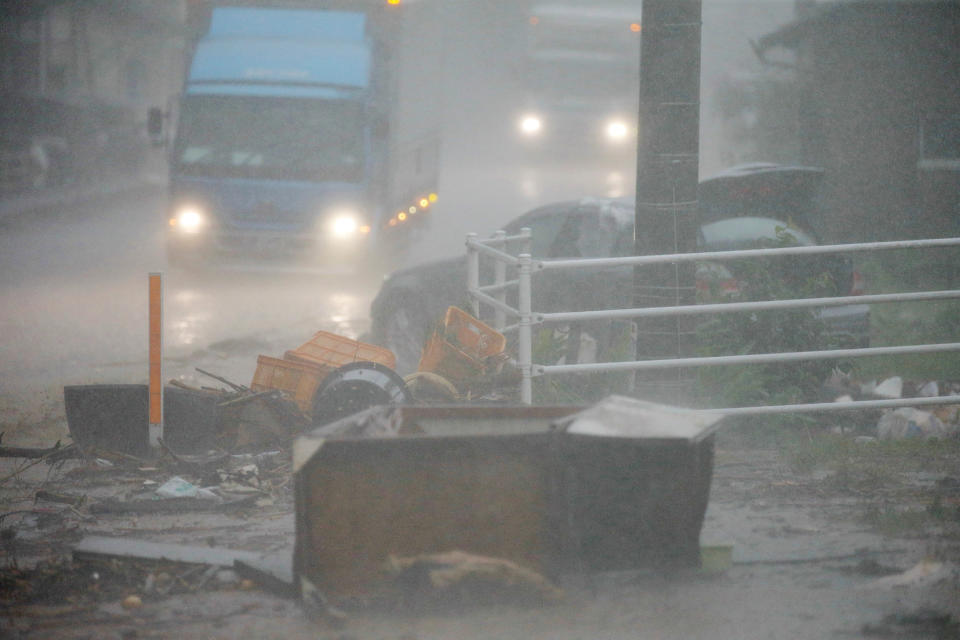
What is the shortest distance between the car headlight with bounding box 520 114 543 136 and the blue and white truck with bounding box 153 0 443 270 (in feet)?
62.8

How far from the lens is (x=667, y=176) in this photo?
6.53 meters

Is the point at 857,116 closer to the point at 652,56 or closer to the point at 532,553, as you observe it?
the point at 652,56

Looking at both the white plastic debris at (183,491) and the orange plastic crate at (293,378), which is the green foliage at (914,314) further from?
the white plastic debris at (183,491)

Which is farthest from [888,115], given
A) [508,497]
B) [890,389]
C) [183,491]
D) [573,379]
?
[508,497]

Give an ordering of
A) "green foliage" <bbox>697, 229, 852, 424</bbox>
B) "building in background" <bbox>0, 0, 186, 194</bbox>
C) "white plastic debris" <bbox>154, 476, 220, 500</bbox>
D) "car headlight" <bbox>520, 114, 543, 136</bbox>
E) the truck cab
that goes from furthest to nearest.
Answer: "car headlight" <bbox>520, 114, 543, 136</bbox>
the truck cab
"building in background" <bbox>0, 0, 186, 194</bbox>
"green foliage" <bbox>697, 229, 852, 424</bbox>
"white plastic debris" <bbox>154, 476, 220, 500</bbox>

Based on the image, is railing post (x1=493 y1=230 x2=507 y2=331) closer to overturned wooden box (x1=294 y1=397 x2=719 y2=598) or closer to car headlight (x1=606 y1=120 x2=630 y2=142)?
overturned wooden box (x1=294 y1=397 x2=719 y2=598)

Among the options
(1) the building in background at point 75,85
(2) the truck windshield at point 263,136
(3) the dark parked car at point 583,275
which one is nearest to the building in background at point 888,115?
(2) the truck windshield at point 263,136

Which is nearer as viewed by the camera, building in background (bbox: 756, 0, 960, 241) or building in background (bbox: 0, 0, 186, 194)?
building in background (bbox: 756, 0, 960, 241)

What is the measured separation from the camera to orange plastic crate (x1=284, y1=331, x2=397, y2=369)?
23.5 ft

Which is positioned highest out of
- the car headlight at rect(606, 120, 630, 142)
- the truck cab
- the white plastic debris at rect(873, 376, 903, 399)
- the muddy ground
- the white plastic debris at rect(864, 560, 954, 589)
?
the truck cab

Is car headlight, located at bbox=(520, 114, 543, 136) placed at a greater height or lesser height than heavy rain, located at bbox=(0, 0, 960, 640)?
greater

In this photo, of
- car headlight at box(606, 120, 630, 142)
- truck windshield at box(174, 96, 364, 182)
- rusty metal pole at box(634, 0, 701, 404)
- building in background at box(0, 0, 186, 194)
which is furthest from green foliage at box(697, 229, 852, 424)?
car headlight at box(606, 120, 630, 142)

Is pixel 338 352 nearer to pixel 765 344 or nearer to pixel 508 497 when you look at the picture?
pixel 765 344

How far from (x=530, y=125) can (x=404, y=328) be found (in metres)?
26.0
